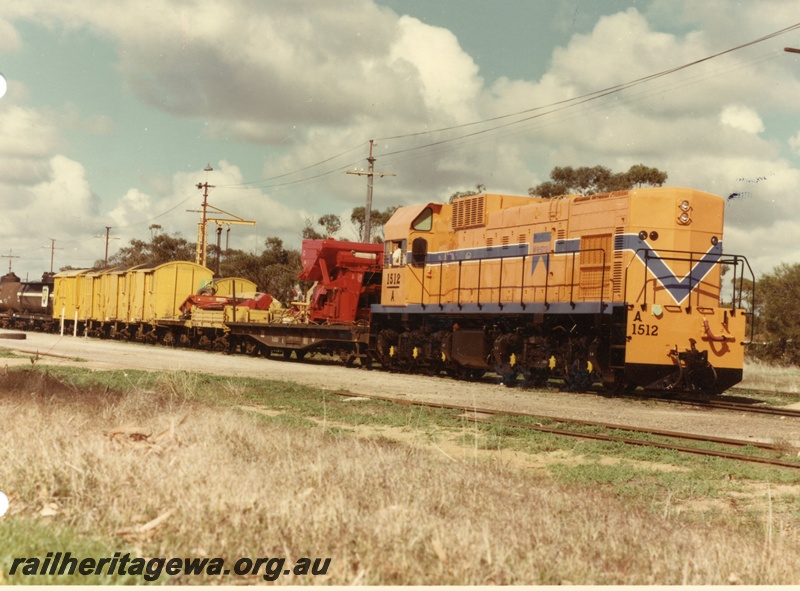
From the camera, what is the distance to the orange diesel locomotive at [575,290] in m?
15.2

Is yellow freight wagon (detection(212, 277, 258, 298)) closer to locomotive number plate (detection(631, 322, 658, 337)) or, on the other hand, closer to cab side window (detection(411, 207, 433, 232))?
cab side window (detection(411, 207, 433, 232))

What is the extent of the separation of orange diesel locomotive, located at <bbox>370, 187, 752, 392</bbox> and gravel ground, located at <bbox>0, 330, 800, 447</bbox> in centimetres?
78

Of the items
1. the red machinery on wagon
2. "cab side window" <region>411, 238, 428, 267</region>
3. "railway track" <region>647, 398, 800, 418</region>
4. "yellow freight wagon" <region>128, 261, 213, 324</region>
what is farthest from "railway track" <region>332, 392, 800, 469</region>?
"yellow freight wagon" <region>128, 261, 213, 324</region>

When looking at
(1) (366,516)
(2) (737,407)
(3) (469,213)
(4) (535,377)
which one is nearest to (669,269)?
(2) (737,407)

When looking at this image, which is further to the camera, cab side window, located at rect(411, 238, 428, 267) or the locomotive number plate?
cab side window, located at rect(411, 238, 428, 267)

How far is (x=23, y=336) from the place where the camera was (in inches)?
1448

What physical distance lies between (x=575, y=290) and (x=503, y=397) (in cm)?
288

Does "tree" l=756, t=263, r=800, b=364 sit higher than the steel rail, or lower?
higher

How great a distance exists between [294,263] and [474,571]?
58.2 m

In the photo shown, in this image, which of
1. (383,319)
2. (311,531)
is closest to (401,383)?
(383,319)

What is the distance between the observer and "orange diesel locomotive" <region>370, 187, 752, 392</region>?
1523 centimetres

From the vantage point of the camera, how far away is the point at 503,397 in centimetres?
1554

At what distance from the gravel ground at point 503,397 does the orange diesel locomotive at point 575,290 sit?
782 mm

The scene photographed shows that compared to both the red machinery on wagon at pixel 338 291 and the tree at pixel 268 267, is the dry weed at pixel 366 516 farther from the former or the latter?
the tree at pixel 268 267
